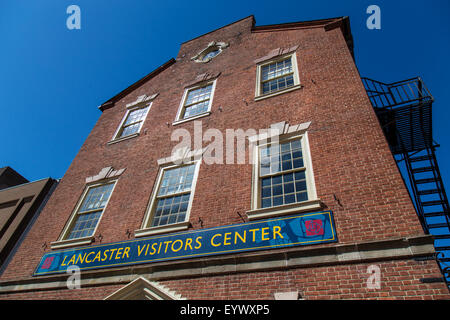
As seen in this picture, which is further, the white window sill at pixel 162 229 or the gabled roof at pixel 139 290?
the white window sill at pixel 162 229

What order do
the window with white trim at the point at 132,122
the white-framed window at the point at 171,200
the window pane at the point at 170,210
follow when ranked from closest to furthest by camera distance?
the white-framed window at the point at 171,200, the window pane at the point at 170,210, the window with white trim at the point at 132,122

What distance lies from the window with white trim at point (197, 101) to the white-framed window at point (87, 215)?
4042 mm

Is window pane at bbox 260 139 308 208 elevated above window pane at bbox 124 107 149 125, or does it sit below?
below

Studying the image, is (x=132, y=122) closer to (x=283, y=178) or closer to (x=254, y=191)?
(x=254, y=191)

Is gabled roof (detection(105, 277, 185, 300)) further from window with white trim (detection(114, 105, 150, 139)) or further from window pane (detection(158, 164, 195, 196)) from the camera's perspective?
window with white trim (detection(114, 105, 150, 139))

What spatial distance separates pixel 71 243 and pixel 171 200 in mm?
3609

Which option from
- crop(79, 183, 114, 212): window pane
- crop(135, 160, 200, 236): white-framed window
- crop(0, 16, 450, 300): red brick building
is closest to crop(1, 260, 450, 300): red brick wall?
crop(0, 16, 450, 300): red brick building

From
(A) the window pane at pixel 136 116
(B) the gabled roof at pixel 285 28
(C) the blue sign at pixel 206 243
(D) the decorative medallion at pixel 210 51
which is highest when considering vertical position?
(D) the decorative medallion at pixel 210 51

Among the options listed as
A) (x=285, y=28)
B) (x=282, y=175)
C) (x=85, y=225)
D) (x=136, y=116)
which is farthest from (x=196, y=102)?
(x=85, y=225)

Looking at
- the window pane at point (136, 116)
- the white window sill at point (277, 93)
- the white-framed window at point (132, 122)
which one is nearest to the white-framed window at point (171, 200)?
the white window sill at point (277, 93)

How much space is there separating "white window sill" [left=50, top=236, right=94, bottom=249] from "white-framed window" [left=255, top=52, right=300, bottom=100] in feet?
24.1

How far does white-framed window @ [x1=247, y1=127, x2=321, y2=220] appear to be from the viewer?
6.28 m

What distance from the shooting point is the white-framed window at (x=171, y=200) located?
752 cm

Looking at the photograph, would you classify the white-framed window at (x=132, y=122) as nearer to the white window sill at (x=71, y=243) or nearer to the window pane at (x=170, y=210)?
the window pane at (x=170, y=210)
